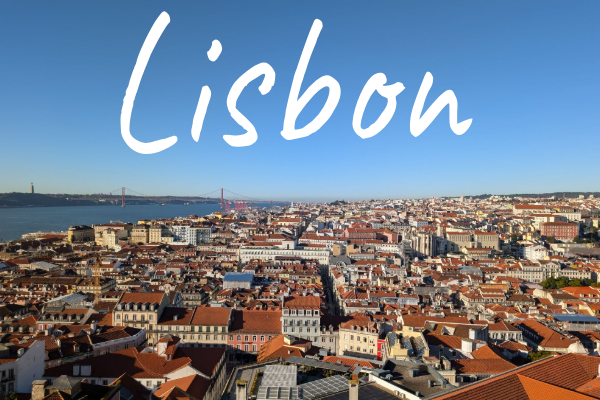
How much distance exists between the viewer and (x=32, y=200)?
448 ft

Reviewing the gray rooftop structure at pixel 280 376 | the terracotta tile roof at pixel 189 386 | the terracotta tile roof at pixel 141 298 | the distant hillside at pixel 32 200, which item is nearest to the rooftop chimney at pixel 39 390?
the terracotta tile roof at pixel 189 386

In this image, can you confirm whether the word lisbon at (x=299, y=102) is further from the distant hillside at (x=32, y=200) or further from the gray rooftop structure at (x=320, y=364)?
the distant hillside at (x=32, y=200)

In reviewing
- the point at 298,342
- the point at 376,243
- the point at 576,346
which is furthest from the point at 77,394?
the point at 376,243

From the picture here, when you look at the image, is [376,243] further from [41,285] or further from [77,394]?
[77,394]

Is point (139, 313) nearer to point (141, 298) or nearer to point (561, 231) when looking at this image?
point (141, 298)

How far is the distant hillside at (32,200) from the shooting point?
130 m

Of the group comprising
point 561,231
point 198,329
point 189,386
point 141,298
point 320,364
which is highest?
point 320,364

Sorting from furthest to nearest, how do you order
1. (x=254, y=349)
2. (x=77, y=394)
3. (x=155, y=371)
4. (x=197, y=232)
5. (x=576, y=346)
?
(x=197, y=232), (x=254, y=349), (x=576, y=346), (x=155, y=371), (x=77, y=394)

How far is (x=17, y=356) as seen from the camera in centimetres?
954

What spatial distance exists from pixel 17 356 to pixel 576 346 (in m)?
13.1

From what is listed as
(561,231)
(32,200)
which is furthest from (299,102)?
(32,200)

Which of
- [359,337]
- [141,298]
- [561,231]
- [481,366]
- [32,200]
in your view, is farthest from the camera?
[32,200]

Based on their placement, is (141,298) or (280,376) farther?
(141,298)

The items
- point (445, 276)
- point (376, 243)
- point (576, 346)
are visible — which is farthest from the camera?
point (376, 243)
